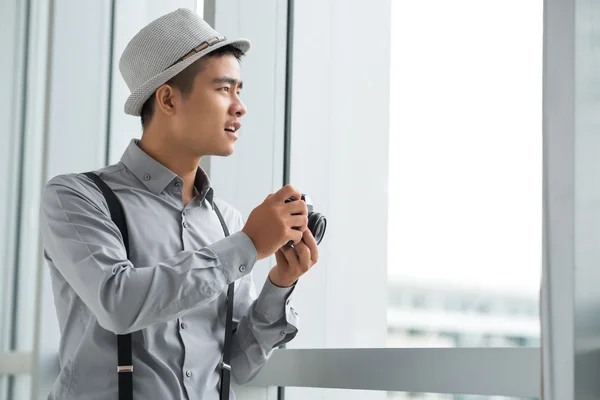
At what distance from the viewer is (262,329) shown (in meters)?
1.60

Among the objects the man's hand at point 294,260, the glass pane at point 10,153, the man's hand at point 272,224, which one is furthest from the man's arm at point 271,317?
the glass pane at point 10,153

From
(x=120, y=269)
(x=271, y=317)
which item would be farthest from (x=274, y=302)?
(x=120, y=269)

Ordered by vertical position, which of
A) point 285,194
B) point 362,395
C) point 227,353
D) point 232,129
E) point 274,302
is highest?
point 232,129

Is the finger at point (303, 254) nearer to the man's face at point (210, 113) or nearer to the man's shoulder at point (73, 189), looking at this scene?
the man's face at point (210, 113)

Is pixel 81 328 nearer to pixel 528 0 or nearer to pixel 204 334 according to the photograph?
pixel 204 334

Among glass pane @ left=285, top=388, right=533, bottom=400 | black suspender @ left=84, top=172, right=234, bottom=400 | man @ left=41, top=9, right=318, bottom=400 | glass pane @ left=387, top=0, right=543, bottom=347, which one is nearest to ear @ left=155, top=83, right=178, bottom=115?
man @ left=41, top=9, right=318, bottom=400

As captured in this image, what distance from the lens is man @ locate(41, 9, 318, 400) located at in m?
1.39

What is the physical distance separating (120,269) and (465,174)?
81cm

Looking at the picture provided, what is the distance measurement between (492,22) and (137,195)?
2.83 feet

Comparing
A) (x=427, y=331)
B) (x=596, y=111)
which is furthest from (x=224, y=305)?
(x=596, y=111)

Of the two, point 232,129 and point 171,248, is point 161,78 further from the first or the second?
point 171,248

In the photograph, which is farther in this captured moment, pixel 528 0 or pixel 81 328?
pixel 528 0

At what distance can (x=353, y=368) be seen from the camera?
1.75 meters

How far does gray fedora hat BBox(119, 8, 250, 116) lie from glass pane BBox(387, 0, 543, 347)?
471 mm
